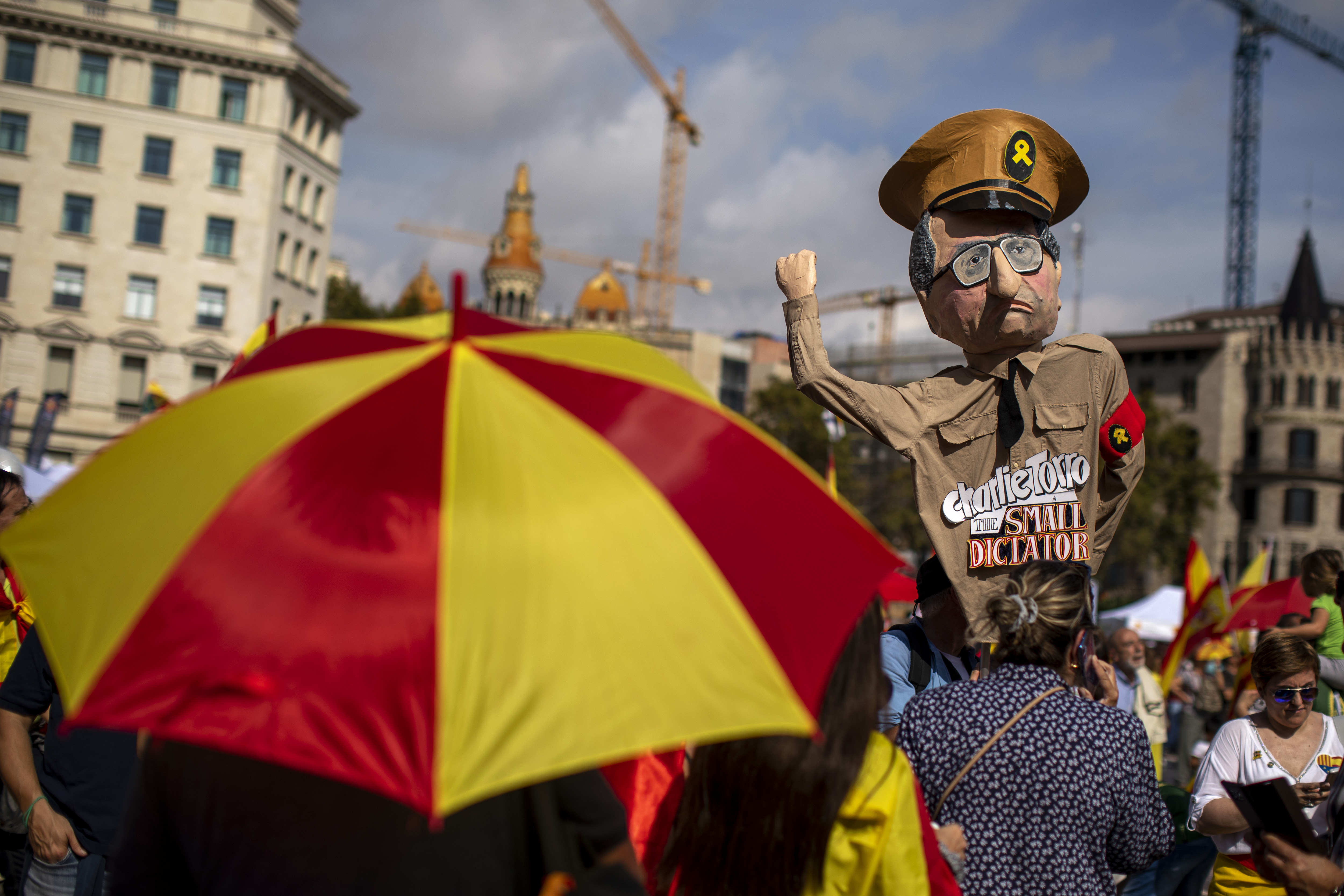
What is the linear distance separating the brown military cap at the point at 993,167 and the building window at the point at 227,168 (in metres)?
40.9

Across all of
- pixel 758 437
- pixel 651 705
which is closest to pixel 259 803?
pixel 651 705

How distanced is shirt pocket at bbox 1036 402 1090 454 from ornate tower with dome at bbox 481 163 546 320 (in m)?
105

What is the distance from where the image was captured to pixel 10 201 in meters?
39.5

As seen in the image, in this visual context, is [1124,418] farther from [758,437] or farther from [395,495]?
[395,495]

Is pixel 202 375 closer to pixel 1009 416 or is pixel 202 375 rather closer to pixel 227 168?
pixel 227 168

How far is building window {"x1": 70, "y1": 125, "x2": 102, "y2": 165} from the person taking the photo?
4009cm

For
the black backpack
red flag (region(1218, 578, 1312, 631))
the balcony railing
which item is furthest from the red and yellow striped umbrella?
the balcony railing

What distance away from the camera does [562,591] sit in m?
1.81

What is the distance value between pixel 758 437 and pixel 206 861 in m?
1.19

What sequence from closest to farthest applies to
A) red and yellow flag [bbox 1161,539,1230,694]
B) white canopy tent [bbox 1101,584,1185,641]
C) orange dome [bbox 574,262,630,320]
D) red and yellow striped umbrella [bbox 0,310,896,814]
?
red and yellow striped umbrella [bbox 0,310,896,814]
red and yellow flag [bbox 1161,539,1230,694]
white canopy tent [bbox 1101,584,1185,641]
orange dome [bbox 574,262,630,320]

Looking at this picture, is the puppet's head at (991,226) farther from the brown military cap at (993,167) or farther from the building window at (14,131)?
the building window at (14,131)

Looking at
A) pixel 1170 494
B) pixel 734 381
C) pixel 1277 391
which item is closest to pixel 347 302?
pixel 734 381

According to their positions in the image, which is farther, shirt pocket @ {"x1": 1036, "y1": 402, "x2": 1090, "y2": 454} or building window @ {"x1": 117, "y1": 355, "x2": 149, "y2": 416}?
building window @ {"x1": 117, "y1": 355, "x2": 149, "y2": 416}

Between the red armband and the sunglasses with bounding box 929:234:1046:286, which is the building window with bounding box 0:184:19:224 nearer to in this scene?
the sunglasses with bounding box 929:234:1046:286
